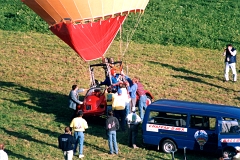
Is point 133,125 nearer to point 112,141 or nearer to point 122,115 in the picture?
point 112,141

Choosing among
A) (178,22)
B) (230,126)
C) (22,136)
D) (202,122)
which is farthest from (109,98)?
(178,22)

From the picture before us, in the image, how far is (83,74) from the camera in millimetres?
33625

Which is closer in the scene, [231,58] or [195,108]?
[195,108]

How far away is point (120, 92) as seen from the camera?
2559cm

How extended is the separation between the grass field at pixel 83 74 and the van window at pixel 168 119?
3.59 feet

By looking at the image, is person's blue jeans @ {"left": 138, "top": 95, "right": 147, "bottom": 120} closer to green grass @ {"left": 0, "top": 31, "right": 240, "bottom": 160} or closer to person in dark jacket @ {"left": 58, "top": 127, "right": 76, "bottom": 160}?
green grass @ {"left": 0, "top": 31, "right": 240, "bottom": 160}

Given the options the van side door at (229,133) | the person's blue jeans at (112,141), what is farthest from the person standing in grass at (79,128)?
the van side door at (229,133)

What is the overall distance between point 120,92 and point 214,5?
21.9 metres

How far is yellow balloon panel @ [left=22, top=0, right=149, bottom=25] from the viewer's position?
2586cm

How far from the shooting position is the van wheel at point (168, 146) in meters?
23.6

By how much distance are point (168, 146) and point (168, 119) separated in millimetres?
948

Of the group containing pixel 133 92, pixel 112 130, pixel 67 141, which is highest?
pixel 133 92

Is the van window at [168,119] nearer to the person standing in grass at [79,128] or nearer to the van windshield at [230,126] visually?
the van windshield at [230,126]

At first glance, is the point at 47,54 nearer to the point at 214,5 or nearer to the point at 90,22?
the point at 90,22
